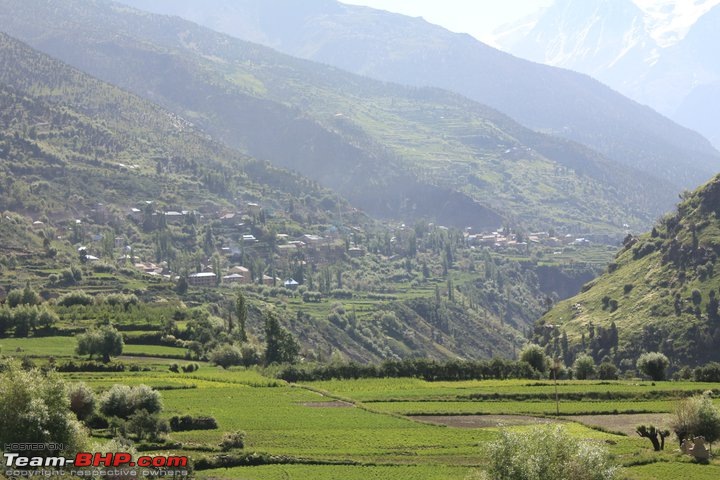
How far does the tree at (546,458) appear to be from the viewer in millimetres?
65812

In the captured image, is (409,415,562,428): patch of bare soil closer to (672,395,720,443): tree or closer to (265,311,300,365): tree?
(672,395,720,443): tree

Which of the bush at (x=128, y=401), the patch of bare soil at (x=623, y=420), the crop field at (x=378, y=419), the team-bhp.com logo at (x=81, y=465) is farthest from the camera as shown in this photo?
the patch of bare soil at (x=623, y=420)

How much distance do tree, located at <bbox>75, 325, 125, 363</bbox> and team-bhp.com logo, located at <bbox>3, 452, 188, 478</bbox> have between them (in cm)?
7339

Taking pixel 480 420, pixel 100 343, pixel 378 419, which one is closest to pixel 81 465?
pixel 378 419

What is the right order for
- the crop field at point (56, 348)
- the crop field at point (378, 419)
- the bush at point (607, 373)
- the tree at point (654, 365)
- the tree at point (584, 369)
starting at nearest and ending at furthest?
the crop field at point (378, 419) < the crop field at point (56, 348) < the bush at point (607, 373) < the tree at point (654, 365) < the tree at point (584, 369)

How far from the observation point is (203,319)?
18325 centimetres

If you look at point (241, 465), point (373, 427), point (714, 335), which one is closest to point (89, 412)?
point (241, 465)

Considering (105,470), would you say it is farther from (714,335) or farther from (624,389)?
(714,335)

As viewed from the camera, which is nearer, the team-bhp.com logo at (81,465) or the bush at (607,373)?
the team-bhp.com logo at (81,465)

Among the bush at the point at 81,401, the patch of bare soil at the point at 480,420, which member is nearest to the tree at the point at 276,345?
the patch of bare soil at the point at 480,420

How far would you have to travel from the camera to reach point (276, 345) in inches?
6427

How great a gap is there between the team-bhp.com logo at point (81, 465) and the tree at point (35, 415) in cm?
364

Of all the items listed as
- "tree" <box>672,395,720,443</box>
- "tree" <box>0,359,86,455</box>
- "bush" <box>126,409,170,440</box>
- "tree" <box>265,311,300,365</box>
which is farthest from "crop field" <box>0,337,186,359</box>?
"tree" <box>672,395,720,443</box>

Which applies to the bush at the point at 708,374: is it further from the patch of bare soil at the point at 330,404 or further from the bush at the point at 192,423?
the bush at the point at 192,423
